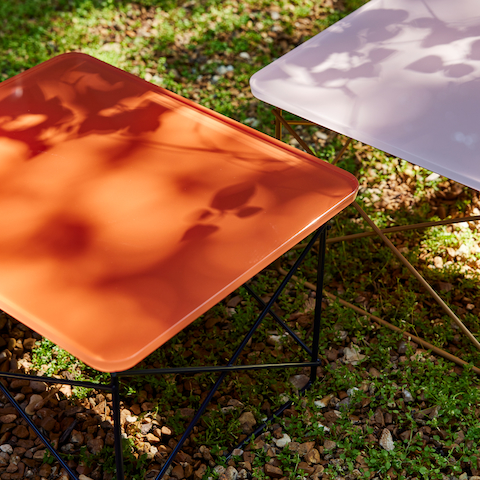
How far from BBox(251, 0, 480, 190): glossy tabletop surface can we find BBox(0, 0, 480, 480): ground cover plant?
0.86 meters

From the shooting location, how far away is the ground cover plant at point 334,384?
1.91 meters

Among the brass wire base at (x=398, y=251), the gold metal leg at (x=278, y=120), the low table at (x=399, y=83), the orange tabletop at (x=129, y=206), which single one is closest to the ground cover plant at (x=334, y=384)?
the brass wire base at (x=398, y=251)

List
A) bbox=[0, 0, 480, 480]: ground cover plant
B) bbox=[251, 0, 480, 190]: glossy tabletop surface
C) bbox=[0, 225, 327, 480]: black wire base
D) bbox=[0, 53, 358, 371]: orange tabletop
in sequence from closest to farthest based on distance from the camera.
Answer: bbox=[0, 53, 358, 371]: orange tabletop
bbox=[0, 225, 327, 480]: black wire base
bbox=[251, 0, 480, 190]: glossy tabletop surface
bbox=[0, 0, 480, 480]: ground cover plant

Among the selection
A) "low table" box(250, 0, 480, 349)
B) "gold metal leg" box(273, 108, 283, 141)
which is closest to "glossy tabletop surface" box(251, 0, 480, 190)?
"low table" box(250, 0, 480, 349)

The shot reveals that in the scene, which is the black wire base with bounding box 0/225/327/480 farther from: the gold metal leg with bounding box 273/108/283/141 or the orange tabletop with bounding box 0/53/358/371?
the gold metal leg with bounding box 273/108/283/141

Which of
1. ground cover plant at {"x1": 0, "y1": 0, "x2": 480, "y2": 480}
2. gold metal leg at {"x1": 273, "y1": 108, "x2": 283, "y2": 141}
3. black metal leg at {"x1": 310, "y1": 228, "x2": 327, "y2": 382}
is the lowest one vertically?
ground cover plant at {"x1": 0, "y1": 0, "x2": 480, "y2": 480}

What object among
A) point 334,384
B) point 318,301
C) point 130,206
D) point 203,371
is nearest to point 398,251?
point 318,301

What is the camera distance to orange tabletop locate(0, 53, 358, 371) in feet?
4.13

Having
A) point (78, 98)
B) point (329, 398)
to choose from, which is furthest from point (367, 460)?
point (78, 98)

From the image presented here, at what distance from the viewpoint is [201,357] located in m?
2.23

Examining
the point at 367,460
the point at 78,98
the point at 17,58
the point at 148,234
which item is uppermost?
the point at 78,98

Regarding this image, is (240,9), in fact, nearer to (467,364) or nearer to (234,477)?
(467,364)

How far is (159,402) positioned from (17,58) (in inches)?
103

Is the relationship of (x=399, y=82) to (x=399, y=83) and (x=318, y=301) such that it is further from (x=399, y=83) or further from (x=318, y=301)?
(x=318, y=301)
